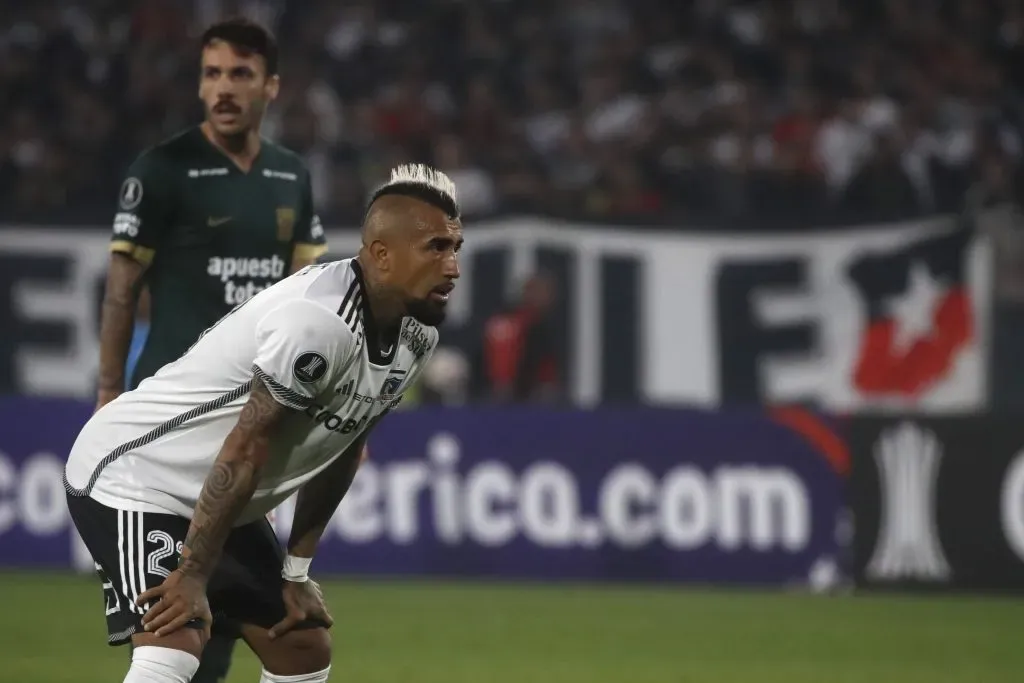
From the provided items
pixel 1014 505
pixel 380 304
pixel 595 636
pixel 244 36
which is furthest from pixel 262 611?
pixel 1014 505

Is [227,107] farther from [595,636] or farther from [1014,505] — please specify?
[1014,505]

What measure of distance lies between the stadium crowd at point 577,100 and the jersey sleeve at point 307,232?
762cm

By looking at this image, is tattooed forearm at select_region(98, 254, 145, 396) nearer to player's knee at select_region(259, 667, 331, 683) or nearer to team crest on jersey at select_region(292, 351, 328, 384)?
player's knee at select_region(259, 667, 331, 683)

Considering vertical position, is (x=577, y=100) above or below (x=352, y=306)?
above

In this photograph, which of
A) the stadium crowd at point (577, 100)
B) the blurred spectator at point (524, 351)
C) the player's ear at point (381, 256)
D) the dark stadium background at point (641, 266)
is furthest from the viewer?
the stadium crowd at point (577, 100)

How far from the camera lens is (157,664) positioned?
4.43 metres

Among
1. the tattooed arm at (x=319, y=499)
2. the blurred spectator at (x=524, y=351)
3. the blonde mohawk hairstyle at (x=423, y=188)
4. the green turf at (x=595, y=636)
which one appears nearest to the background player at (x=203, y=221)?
the tattooed arm at (x=319, y=499)

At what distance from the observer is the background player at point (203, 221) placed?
19.4ft

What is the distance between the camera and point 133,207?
5910mm

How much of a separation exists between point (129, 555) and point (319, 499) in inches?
27.4

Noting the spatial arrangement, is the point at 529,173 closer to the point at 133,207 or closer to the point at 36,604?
the point at 36,604

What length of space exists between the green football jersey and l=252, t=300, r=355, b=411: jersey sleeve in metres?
1.66

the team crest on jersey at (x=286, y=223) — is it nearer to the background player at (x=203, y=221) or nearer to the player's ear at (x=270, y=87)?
the background player at (x=203, y=221)

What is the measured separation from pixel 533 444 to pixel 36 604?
3604 mm
